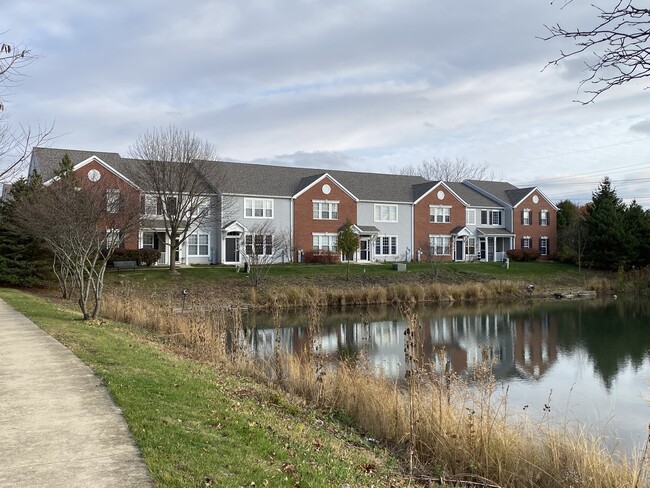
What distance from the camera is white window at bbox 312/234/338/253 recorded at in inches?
1943

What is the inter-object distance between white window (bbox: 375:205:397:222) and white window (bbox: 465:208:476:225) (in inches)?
367

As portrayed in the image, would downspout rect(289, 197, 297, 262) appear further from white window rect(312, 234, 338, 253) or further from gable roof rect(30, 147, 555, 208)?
white window rect(312, 234, 338, 253)

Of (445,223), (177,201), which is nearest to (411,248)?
(445,223)

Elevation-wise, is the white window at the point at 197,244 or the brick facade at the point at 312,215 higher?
the brick facade at the point at 312,215

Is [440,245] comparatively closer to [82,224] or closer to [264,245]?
[264,245]

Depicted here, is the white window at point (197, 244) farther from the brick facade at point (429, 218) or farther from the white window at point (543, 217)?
the white window at point (543, 217)

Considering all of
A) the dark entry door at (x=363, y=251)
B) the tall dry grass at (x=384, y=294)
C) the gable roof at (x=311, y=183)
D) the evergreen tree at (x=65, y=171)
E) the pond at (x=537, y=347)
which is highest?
the gable roof at (x=311, y=183)

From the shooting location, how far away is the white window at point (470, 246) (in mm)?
58531

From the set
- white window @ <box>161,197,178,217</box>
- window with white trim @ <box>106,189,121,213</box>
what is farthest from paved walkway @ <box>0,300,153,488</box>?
white window @ <box>161,197,178,217</box>

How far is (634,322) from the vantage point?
2927 cm

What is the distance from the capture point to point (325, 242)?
49.9 meters

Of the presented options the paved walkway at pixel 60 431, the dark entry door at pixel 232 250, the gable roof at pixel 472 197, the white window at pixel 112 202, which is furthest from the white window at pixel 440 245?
the paved walkway at pixel 60 431

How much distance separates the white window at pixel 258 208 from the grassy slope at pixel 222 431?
3453cm

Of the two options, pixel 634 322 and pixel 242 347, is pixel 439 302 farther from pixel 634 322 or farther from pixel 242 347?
pixel 242 347
